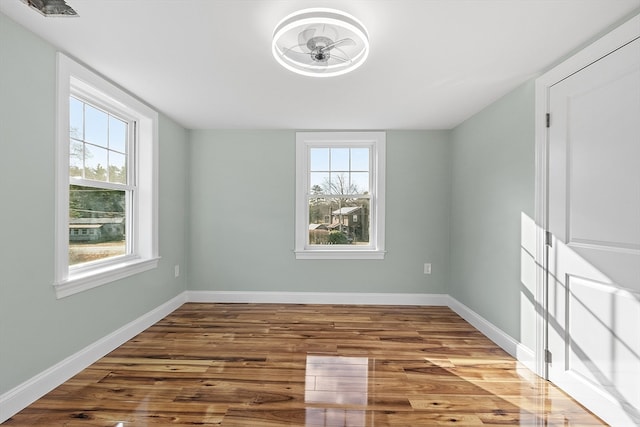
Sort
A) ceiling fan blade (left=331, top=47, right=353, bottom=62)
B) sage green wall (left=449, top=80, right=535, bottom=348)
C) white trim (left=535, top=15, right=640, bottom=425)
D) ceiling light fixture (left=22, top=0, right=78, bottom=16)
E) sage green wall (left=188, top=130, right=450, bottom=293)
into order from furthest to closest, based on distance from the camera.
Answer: sage green wall (left=188, top=130, right=450, bottom=293)
sage green wall (left=449, top=80, right=535, bottom=348)
white trim (left=535, top=15, right=640, bottom=425)
ceiling fan blade (left=331, top=47, right=353, bottom=62)
ceiling light fixture (left=22, top=0, right=78, bottom=16)

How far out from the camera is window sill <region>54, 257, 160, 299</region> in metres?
2.17

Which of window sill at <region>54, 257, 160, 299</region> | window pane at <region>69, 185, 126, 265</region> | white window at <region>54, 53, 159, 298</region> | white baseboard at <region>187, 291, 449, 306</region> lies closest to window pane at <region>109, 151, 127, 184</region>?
white window at <region>54, 53, 159, 298</region>

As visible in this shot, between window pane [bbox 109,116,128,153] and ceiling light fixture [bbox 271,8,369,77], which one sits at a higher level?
ceiling light fixture [bbox 271,8,369,77]

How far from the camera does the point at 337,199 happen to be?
416cm

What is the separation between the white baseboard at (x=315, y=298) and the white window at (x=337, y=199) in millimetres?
512

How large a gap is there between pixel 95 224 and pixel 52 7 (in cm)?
163

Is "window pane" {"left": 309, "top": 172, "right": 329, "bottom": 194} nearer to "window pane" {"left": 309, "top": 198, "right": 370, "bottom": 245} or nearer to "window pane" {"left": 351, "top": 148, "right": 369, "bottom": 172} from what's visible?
"window pane" {"left": 309, "top": 198, "right": 370, "bottom": 245}

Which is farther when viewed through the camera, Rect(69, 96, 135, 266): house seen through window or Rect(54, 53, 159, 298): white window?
Rect(69, 96, 135, 266): house seen through window

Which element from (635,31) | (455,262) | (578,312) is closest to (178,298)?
(455,262)

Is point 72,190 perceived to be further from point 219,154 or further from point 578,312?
point 578,312

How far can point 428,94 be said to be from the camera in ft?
9.35

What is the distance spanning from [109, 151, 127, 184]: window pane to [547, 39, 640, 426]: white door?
3658mm

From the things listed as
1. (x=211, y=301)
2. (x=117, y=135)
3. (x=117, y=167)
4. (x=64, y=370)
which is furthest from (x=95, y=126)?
(x=211, y=301)

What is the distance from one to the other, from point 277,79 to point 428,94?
54.0 inches
